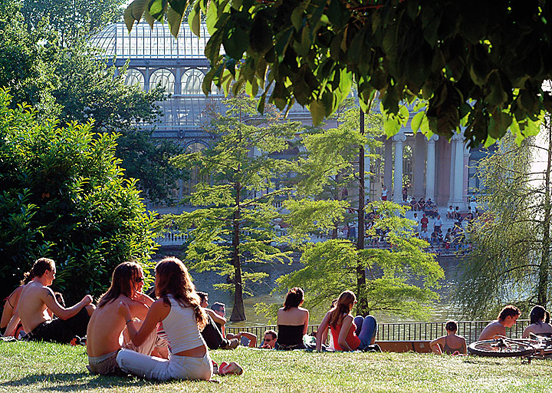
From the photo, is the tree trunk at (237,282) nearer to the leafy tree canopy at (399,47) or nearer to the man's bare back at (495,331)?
the man's bare back at (495,331)

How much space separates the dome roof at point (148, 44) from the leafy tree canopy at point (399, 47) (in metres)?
54.1

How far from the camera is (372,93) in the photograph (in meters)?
4.79

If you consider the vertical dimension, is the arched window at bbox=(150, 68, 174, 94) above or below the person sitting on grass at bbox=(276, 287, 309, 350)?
above

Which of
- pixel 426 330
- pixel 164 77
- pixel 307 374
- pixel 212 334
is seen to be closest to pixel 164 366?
pixel 307 374

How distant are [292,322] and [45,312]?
3.47 m

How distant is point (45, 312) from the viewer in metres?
9.15

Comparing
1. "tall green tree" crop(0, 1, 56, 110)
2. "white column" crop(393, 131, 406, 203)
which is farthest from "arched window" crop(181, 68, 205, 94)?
"tall green tree" crop(0, 1, 56, 110)

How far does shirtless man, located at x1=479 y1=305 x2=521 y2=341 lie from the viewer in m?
10.6

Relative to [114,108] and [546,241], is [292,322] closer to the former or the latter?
[546,241]

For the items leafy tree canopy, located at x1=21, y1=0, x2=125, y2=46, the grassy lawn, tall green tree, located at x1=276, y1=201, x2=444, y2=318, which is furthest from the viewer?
leafy tree canopy, located at x1=21, y1=0, x2=125, y2=46

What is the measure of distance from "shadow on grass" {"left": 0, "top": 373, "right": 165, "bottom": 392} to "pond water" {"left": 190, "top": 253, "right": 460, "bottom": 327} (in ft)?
48.4

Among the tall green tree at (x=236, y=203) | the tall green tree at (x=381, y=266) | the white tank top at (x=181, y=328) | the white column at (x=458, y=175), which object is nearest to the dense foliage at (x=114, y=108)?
the tall green tree at (x=236, y=203)

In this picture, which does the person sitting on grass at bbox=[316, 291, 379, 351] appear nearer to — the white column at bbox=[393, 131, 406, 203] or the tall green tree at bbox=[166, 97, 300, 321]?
the tall green tree at bbox=[166, 97, 300, 321]

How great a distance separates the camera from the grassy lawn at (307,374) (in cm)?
575
